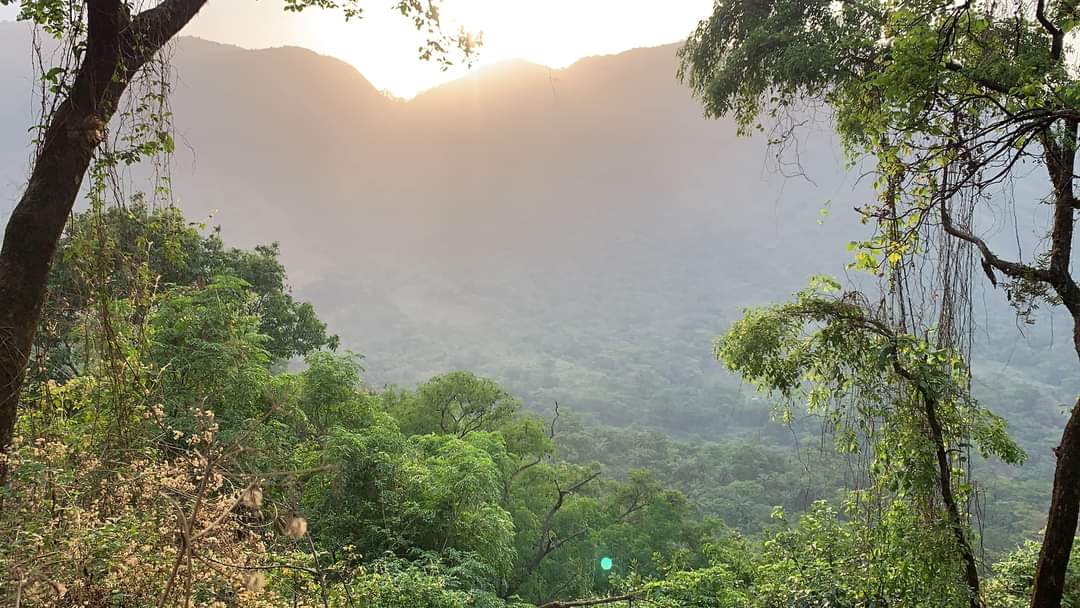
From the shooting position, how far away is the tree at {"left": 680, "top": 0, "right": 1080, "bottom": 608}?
7.52ft

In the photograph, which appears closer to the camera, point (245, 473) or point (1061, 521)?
point (1061, 521)

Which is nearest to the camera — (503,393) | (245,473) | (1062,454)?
(1062,454)

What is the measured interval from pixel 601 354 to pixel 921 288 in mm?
84174

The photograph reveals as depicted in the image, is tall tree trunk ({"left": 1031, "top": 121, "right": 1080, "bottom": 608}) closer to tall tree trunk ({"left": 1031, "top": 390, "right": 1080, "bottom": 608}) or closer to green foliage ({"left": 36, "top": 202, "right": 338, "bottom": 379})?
tall tree trunk ({"left": 1031, "top": 390, "right": 1080, "bottom": 608})

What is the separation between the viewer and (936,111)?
2.45m

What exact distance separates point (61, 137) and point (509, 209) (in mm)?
115906

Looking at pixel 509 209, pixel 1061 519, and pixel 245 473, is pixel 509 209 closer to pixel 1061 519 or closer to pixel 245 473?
pixel 245 473

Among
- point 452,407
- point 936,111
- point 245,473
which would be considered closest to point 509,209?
point 452,407

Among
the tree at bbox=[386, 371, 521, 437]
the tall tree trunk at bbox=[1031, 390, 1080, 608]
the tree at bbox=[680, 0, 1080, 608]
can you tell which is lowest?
the tree at bbox=[386, 371, 521, 437]

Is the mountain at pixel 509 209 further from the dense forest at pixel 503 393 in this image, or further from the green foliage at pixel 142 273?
the dense forest at pixel 503 393

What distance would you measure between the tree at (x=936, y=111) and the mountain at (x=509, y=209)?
229 feet

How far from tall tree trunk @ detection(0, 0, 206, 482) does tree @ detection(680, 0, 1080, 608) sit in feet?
9.68

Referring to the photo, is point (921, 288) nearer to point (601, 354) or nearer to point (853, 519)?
point (853, 519)

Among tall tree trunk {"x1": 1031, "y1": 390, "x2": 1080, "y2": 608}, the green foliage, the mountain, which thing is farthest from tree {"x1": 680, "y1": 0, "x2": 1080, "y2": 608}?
the mountain
